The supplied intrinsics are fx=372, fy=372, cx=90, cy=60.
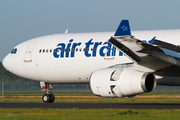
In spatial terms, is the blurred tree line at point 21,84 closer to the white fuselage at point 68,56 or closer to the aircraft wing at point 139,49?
the white fuselage at point 68,56

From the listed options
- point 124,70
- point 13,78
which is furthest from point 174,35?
point 13,78

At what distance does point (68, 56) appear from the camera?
22672mm

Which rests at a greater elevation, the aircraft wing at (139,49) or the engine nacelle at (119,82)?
the aircraft wing at (139,49)

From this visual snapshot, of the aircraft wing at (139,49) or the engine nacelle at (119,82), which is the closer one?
the aircraft wing at (139,49)

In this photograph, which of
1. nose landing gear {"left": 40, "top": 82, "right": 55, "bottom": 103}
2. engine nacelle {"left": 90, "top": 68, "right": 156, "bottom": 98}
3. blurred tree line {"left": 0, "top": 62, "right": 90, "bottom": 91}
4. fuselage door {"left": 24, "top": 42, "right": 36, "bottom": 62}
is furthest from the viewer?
blurred tree line {"left": 0, "top": 62, "right": 90, "bottom": 91}

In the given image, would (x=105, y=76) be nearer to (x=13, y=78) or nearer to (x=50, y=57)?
(x=50, y=57)

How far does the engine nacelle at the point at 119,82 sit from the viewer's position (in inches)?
668

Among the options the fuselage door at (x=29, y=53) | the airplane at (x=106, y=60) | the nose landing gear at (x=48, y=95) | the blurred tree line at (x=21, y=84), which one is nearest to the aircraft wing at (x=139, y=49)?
the airplane at (x=106, y=60)

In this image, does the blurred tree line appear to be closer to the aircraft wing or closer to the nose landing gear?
the nose landing gear

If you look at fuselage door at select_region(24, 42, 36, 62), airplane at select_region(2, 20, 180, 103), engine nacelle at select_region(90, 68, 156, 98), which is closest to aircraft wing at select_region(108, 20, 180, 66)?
airplane at select_region(2, 20, 180, 103)

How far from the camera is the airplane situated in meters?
17.0

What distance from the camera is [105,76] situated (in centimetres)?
1748

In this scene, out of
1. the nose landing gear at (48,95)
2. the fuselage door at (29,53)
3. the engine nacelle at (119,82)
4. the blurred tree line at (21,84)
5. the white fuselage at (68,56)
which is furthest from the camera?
the blurred tree line at (21,84)

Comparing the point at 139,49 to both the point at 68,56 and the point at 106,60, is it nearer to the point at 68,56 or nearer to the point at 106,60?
the point at 106,60
